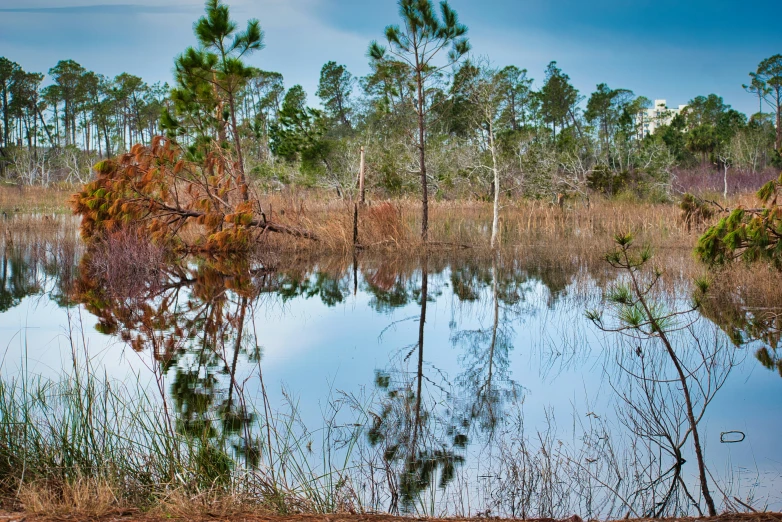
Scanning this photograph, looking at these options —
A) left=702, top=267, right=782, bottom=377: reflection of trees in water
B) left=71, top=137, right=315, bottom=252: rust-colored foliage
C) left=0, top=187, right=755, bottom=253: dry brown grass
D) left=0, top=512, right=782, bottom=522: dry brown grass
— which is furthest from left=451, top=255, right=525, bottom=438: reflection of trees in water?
left=71, top=137, right=315, bottom=252: rust-colored foliage

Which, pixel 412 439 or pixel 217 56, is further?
pixel 217 56

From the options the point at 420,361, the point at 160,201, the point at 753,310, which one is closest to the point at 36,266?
the point at 160,201

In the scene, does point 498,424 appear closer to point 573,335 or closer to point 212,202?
point 573,335

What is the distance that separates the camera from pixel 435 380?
6.38 m

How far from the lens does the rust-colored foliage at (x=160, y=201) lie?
47.3 ft

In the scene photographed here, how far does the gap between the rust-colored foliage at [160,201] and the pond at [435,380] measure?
1.79 metres

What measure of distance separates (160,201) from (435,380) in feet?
33.1

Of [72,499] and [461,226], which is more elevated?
[461,226]

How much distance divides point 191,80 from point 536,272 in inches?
320

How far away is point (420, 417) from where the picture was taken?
5.23 metres

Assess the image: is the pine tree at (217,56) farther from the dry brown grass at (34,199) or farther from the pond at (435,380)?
the dry brown grass at (34,199)

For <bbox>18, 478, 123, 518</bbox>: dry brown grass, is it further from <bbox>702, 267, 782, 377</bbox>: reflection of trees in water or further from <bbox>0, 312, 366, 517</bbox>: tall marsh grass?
<bbox>702, 267, 782, 377</bbox>: reflection of trees in water

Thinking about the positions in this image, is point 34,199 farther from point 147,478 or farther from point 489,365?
point 147,478

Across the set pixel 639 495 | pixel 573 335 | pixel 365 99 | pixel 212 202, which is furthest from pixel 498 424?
pixel 365 99
